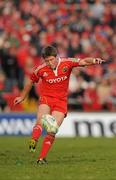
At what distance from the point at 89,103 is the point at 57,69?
36.5ft

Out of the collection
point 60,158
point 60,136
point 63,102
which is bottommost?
point 60,136

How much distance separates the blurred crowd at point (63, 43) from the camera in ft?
80.6

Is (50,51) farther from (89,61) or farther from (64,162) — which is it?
(64,162)

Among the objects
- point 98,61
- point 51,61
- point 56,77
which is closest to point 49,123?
point 56,77

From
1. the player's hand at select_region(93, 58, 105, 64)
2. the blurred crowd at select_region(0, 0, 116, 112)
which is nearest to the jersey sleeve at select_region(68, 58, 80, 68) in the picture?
the player's hand at select_region(93, 58, 105, 64)

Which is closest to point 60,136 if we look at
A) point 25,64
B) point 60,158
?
point 25,64

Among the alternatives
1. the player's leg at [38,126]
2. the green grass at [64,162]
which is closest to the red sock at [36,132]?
the player's leg at [38,126]

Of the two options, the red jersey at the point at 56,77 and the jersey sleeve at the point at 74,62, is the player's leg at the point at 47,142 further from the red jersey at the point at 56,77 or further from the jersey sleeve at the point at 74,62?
the jersey sleeve at the point at 74,62

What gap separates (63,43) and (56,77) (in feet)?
42.2

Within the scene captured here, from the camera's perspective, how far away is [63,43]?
2636 cm

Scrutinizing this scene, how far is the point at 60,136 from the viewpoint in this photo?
77.6 ft

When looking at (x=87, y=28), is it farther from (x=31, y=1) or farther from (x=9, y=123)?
(x=9, y=123)

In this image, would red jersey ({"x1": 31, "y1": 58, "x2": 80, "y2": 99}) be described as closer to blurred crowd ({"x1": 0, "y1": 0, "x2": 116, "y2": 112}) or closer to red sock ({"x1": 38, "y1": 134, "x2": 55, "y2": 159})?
red sock ({"x1": 38, "y1": 134, "x2": 55, "y2": 159})

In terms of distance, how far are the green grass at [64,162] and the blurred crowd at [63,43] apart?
4750mm
